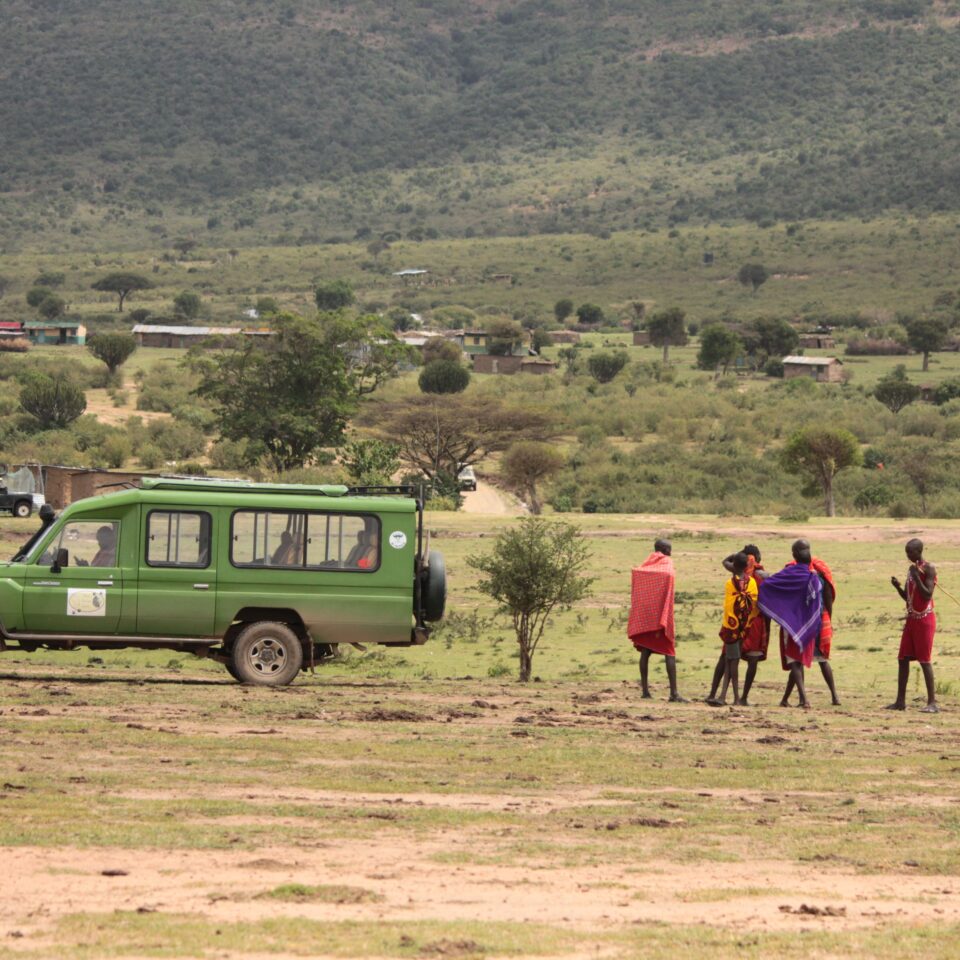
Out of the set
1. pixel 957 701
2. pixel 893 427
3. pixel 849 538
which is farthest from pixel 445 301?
pixel 957 701

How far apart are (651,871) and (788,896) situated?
2.53 ft

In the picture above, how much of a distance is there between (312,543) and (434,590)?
119 cm

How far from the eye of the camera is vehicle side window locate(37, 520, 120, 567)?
50.0ft

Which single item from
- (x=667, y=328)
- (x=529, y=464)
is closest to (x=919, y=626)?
(x=529, y=464)

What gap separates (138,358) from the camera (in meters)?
95.8

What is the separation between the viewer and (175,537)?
50.1 feet

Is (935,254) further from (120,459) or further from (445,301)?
(120,459)

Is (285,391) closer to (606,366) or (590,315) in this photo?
(606,366)

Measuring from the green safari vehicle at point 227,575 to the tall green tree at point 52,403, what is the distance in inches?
1950

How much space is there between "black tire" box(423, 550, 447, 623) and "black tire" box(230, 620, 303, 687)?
1222 mm

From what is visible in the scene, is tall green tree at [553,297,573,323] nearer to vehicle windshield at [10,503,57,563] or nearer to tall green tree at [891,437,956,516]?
tall green tree at [891,437,956,516]

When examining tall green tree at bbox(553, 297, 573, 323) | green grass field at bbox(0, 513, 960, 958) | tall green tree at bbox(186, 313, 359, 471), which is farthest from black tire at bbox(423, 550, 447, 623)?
tall green tree at bbox(553, 297, 573, 323)

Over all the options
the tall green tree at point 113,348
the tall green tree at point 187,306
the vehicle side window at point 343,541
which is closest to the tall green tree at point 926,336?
the tall green tree at point 113,348

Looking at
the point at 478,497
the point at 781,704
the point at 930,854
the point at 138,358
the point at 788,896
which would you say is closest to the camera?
the point at 788,896
